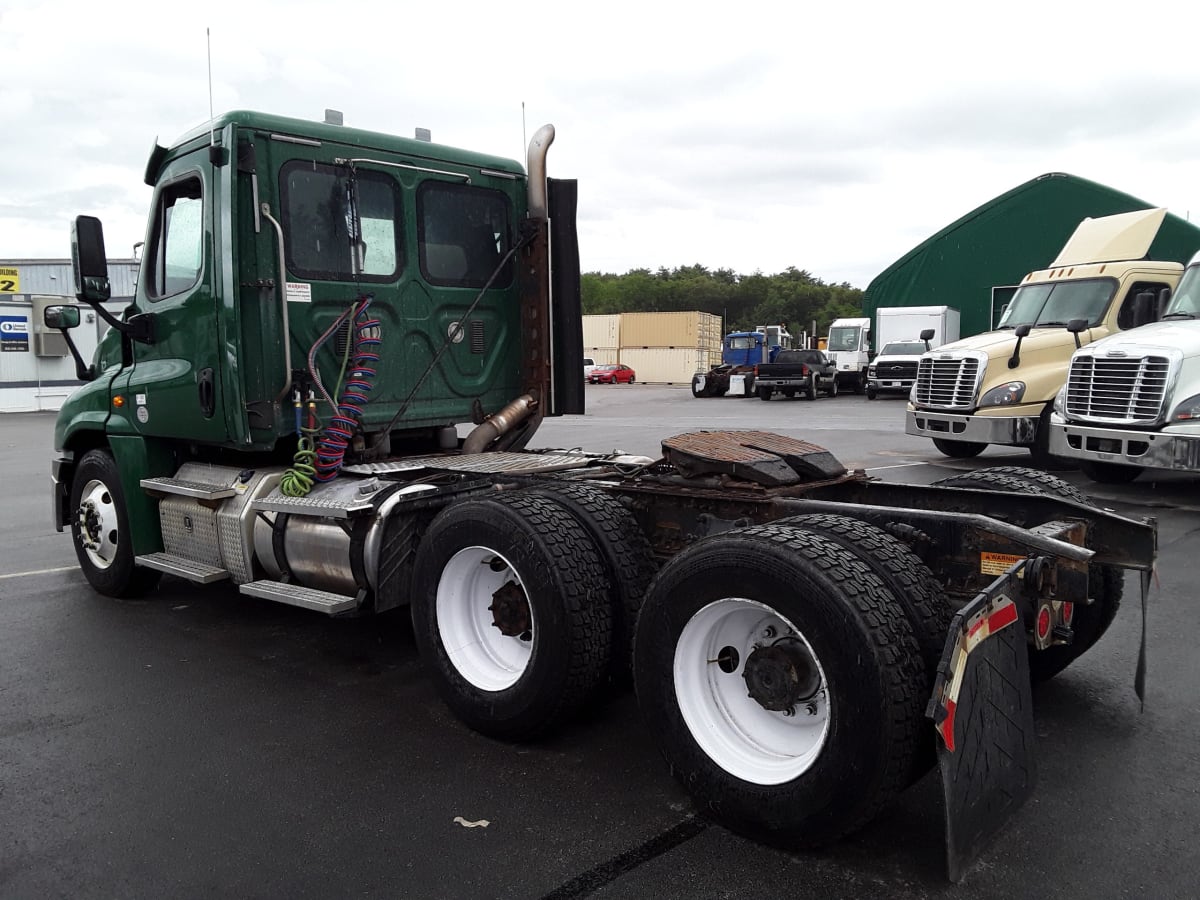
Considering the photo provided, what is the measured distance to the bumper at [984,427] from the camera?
11.8 metres

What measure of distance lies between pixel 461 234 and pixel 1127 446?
713 cm

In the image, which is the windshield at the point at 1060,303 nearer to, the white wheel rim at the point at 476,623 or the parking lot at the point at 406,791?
the parking lot at the point at 406,791

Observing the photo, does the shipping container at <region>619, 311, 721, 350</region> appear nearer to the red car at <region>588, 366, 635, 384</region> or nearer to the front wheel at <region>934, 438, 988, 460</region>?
the red car at <region>588, 366, 635, 384</region>

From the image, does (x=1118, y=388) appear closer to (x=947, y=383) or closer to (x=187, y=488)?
(x=947, y=383)

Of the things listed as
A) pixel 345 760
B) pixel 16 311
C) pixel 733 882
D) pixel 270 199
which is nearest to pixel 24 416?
pixel 16 311

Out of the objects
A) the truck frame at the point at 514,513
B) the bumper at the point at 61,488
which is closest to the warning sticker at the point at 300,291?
the truck frame at the point at 514,513

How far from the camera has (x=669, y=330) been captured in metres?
58.8

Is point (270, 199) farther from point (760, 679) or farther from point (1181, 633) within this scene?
point (1181, 633)

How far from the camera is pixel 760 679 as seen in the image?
3199mm

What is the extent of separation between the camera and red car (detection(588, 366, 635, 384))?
54.6 metres

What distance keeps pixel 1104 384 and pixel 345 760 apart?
8757 mm

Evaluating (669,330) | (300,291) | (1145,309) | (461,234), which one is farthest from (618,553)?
(669,330)

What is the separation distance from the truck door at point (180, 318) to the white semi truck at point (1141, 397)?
838cm

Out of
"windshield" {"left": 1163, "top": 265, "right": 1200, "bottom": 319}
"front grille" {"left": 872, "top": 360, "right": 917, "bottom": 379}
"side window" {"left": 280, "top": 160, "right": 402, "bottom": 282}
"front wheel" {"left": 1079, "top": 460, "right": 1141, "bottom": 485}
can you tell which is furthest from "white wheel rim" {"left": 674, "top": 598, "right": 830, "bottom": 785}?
"front grille" {"left": 872, "top": 360, "right": 917, "bottom": 379}
